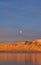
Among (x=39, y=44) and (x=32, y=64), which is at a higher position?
(x=39, y=44)

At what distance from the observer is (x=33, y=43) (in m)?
101

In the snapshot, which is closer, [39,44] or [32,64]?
[32,64]

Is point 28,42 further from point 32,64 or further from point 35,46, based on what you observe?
point 32,64

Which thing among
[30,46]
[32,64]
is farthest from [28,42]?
[32,64]

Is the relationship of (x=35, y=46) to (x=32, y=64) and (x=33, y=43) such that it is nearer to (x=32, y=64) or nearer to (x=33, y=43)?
(x=33, y=43)

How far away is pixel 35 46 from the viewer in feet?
328

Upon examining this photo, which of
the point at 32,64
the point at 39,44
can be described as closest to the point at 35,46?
the point at 39,44

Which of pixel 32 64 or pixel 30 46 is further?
pixel 30 46

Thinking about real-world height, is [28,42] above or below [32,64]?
above

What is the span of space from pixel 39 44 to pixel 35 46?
1511 millimetres

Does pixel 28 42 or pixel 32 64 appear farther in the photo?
pixel 28 42

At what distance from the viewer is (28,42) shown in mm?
101438

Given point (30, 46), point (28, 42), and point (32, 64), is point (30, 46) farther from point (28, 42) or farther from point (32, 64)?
point (32, 64)

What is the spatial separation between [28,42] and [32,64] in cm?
7579
